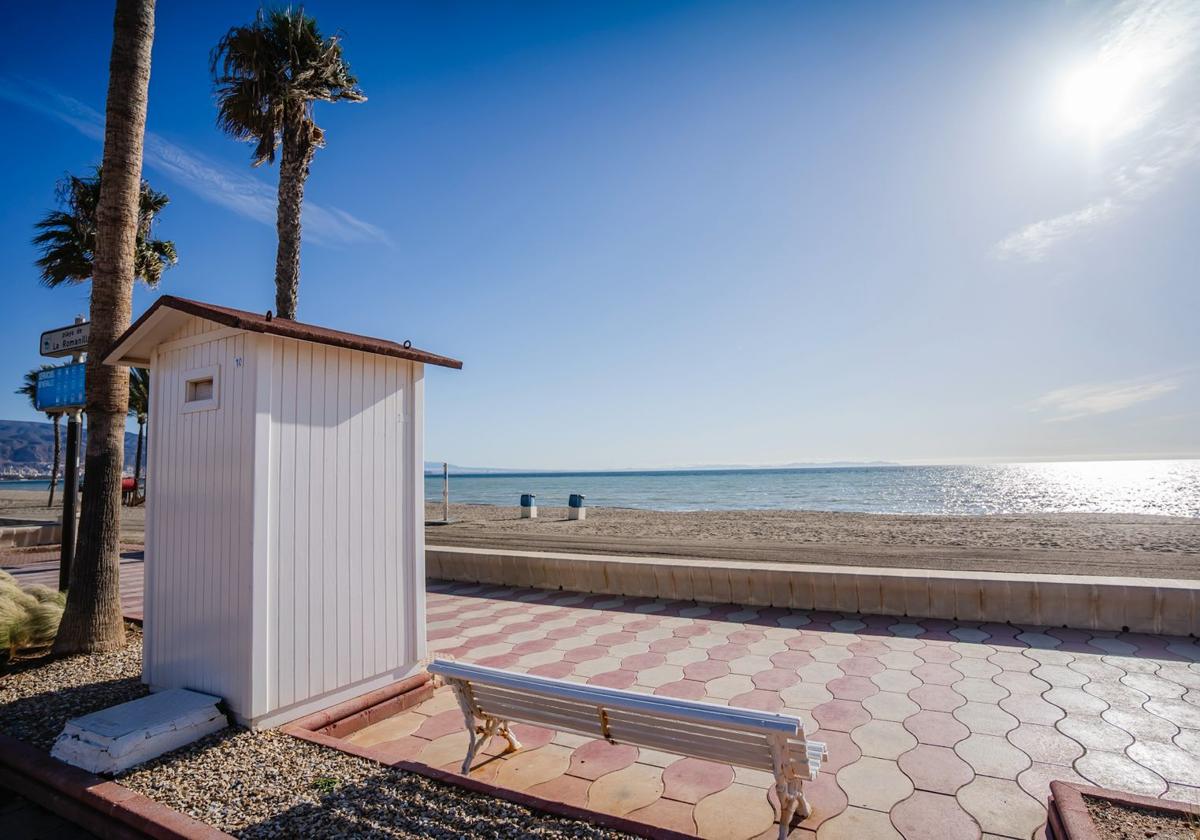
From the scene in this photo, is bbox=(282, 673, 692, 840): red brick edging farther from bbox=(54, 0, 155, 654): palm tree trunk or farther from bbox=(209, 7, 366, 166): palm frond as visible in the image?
bbox=(209, 7, 366, 166): palm frond

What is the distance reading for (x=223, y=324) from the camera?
3.79 metres

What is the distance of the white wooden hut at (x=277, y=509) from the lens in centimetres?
369

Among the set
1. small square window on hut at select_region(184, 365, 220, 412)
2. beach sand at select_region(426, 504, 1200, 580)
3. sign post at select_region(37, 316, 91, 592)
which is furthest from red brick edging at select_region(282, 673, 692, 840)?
beach sand at select_region(426, 504, 1200, 580)

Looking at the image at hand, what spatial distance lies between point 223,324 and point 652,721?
3.46 m

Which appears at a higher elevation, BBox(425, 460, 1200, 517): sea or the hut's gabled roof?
the hut's gabled roof

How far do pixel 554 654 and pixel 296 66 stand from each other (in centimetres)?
1026

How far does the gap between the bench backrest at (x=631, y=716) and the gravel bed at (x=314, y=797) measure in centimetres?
39

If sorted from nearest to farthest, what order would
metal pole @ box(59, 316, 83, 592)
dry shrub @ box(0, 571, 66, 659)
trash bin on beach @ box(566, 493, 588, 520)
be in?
1. dry shrub @ box(0, 571, 66, 659)
2. metal pole @ box(59, 316, 83, 592)
3. trash bin on beach @ box(566, 493, 588, 520)

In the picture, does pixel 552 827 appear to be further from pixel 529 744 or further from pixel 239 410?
pixel 239 410

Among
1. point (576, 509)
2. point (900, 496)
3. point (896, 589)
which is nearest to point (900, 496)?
point (900, 496)

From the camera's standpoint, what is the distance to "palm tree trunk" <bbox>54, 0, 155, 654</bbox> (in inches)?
209

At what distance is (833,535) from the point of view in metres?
15.6

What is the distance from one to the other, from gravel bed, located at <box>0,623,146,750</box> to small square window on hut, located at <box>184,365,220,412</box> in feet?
7.05

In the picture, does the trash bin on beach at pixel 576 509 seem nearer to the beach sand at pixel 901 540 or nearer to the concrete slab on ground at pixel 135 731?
the beach sand at pixel 901 540
